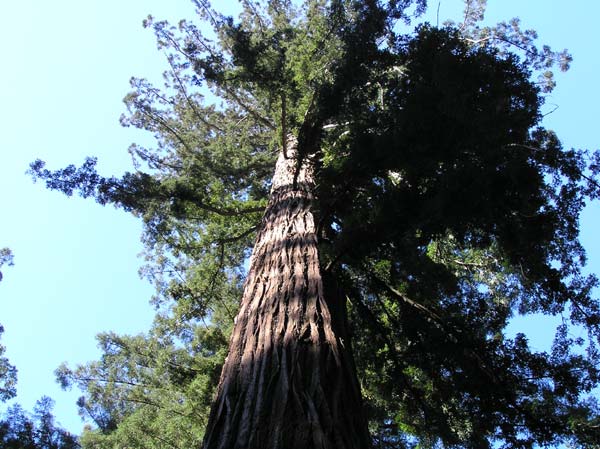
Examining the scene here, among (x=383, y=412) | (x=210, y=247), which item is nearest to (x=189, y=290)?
(x=210, y=247)

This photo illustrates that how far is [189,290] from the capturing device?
8438 millimetres

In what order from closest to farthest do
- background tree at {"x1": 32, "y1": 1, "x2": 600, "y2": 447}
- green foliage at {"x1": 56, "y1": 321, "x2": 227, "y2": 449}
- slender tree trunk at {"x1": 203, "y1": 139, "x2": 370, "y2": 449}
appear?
1. slender tree trunk at {"x1": 203, "y1": 139, "x2": 370, "y2": 449}
2. background tree at {"x1": 32, "y1": 1, "x2": 600, "y2": 447}
3. green foliage at {"x1": 56, "y1": 321, "x2": 227, "y2": 449}

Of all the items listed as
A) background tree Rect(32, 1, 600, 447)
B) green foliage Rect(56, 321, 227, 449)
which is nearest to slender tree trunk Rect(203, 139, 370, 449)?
background tree Rect(32, 1, 600, 447)

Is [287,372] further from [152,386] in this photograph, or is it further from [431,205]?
[152,386]

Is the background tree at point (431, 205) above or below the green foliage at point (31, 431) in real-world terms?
above

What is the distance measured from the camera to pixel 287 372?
108 inches

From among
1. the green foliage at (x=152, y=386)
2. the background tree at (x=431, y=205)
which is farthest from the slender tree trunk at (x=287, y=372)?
the green foliage at (x=152, y=386)

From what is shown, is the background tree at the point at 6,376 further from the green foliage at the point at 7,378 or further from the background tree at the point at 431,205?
the background tree at the point at 431,205

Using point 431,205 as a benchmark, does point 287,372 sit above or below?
below

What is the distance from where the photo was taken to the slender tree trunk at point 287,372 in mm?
2334

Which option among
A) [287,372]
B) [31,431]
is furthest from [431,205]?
[31,431]

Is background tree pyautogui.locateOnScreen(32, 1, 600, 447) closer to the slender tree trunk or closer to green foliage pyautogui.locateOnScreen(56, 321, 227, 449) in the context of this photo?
the slender tree trunk

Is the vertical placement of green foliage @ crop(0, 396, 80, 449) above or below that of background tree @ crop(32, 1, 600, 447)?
below

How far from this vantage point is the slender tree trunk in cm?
233
